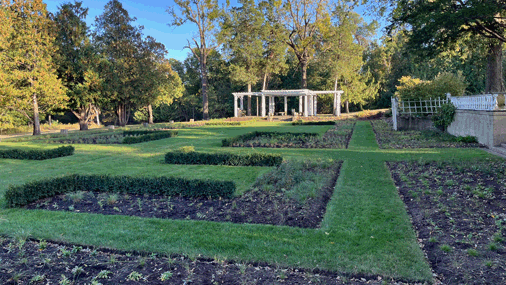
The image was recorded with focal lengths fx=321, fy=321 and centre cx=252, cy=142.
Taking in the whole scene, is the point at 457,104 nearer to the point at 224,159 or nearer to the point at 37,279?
the point at 224,159

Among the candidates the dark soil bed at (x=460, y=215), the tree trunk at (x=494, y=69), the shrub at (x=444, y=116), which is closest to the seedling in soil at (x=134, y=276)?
the dark soil bed at (x=460, y=215)

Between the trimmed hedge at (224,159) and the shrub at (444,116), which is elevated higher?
the shrub at (444,116)

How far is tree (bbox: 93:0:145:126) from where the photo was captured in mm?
24945

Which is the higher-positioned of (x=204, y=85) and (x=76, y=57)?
(x=76, y=57)

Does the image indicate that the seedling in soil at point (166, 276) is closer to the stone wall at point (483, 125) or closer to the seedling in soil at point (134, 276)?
the seedling in soil at point (134, 276)

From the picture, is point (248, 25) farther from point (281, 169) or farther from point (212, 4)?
point (281, 169)

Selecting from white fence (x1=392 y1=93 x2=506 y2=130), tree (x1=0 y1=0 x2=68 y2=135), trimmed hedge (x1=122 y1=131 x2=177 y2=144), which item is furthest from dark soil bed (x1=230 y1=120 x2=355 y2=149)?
tree (x1=0 y1=0 x2=68 y2=135)

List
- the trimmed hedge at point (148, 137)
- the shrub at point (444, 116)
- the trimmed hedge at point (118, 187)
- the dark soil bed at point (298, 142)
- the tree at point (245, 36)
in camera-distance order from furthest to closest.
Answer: the tree at point (245, 36)
the trimmed hedge at point (148, 137)
the shrub at point (444, 116)
the dark soil bed at point (298, 142)
the trimmed hedge at point (118, 187)

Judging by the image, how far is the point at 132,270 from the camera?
304cm

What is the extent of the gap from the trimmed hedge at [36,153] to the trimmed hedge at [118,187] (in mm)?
4868

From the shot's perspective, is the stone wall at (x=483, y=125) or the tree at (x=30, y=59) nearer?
the stone wall at (x=483, y=125)

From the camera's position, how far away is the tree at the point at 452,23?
33.6 feet

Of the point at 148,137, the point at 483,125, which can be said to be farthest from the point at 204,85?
the point at 483,125

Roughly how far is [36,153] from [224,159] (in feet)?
20.2
